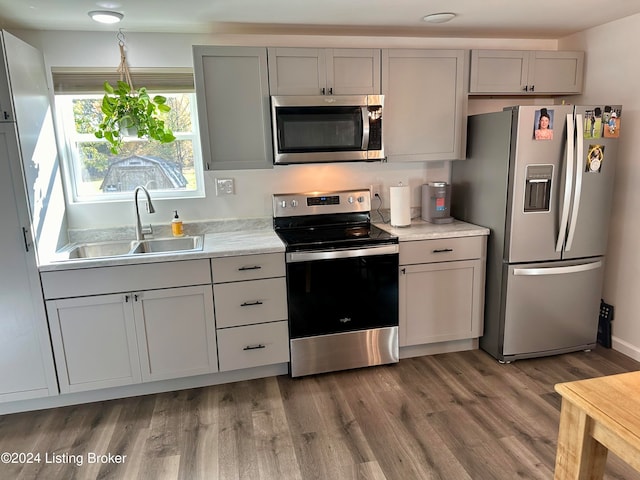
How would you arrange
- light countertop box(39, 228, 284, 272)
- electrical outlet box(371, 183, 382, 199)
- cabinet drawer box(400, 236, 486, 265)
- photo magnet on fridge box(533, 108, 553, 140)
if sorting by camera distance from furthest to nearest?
electrical outlet box(371, 183, 382, 199)
cabinet drawer box(400, 236, 486, 265)
photo magnet on fridge box(533, 108, 553, 140)
light countertop box(39, 228, 284, 272)

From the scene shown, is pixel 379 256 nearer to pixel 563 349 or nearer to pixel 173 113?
pixel 563 349

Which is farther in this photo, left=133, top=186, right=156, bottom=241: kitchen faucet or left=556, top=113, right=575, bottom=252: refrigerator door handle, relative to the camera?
left=133, top=186, right=156, bottom=241: kitchen faucet

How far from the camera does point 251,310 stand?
102 inches

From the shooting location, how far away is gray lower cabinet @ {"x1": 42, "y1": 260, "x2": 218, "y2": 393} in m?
2.35

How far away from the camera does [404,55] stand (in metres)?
2.83

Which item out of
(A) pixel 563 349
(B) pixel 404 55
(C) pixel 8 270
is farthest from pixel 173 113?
(A) pixel 563 349

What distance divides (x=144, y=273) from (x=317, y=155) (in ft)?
4.12

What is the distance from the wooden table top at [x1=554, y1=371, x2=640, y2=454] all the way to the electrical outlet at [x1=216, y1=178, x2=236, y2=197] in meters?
2.32

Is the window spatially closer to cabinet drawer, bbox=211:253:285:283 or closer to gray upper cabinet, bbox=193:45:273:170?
gray upper cabinet, bbox=193:45:273:170

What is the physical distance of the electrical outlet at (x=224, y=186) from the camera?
2.98 metres

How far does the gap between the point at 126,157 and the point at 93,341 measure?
123 cm

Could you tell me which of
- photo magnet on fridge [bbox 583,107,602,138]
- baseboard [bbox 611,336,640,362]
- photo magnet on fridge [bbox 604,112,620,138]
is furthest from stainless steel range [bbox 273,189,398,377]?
baseboard [bbox 611,336,640,362]

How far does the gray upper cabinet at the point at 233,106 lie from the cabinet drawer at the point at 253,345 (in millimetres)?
1020

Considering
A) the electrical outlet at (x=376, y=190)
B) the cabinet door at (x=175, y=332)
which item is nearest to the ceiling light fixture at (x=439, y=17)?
the electrical outlet at (x=376, y=190)
